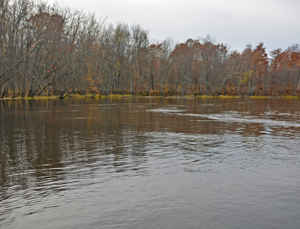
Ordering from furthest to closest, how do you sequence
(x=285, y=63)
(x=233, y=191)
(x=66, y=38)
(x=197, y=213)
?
1. (x=285, y=63)
2. (x=66, y=38)
3. (x=233, y=191)
4. (x=197, y=213)

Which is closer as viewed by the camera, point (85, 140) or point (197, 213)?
point (197, 213)

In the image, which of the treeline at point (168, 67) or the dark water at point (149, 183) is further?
the treeline at point (168, 67)

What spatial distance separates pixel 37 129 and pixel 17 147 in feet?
22.2

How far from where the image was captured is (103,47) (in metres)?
99.2

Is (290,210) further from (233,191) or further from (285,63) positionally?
(285,63)

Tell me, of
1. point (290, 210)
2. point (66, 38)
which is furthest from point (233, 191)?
point (66, 38)

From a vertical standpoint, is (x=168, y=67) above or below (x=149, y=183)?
above

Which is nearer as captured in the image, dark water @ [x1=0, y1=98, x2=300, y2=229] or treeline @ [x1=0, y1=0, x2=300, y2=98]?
dark water @ [x1=0, y1=98, x2=300, y2=229]

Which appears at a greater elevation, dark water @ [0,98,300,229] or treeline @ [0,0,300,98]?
treeline @ [0,0,300,98]

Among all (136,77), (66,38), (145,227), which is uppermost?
(66,38)

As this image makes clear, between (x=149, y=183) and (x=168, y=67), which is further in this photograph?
(x=168, y=67)

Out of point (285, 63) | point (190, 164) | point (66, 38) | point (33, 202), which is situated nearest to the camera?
point (33, 202)

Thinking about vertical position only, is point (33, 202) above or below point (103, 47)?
below

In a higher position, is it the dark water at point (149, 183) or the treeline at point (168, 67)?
the treeline at point (168, 67)
